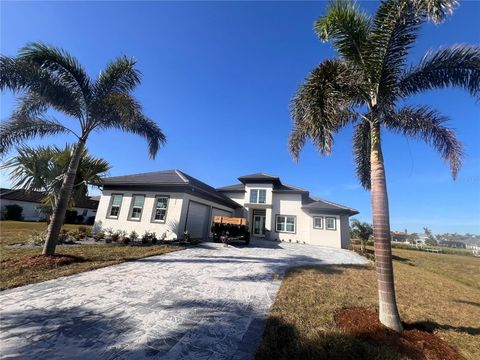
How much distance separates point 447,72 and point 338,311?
607 cm

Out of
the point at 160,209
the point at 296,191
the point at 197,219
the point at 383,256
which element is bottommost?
the point at 383,256

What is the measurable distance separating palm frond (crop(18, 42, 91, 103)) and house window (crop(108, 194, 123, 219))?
9.66 meters

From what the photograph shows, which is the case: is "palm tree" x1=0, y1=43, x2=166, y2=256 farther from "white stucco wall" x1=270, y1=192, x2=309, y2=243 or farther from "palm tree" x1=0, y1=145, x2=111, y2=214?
"white stucco wall" x1=270, y1=192, x2=309, y2=243

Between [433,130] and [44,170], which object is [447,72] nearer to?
[433,130]

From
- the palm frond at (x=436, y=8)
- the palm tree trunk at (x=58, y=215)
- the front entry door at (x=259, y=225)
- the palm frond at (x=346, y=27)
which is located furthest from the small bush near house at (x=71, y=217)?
the palm frond at (x=436, y=8)

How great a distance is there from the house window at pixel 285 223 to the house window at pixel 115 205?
14651 millimetres

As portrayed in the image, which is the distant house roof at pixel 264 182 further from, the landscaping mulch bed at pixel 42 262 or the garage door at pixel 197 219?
the landscaping mulch bed at pixel 42 262

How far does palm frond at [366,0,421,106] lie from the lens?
4492 millimetres

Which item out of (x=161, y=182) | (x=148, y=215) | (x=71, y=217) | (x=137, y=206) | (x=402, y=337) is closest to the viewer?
(x=402, y=337)

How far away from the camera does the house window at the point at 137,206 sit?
16.0 m

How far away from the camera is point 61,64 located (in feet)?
26.5

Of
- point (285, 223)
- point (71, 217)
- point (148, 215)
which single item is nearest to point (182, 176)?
point (148, 215)

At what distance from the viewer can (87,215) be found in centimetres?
3538

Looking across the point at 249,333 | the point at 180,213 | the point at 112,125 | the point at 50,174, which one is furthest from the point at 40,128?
the point at 249,333
